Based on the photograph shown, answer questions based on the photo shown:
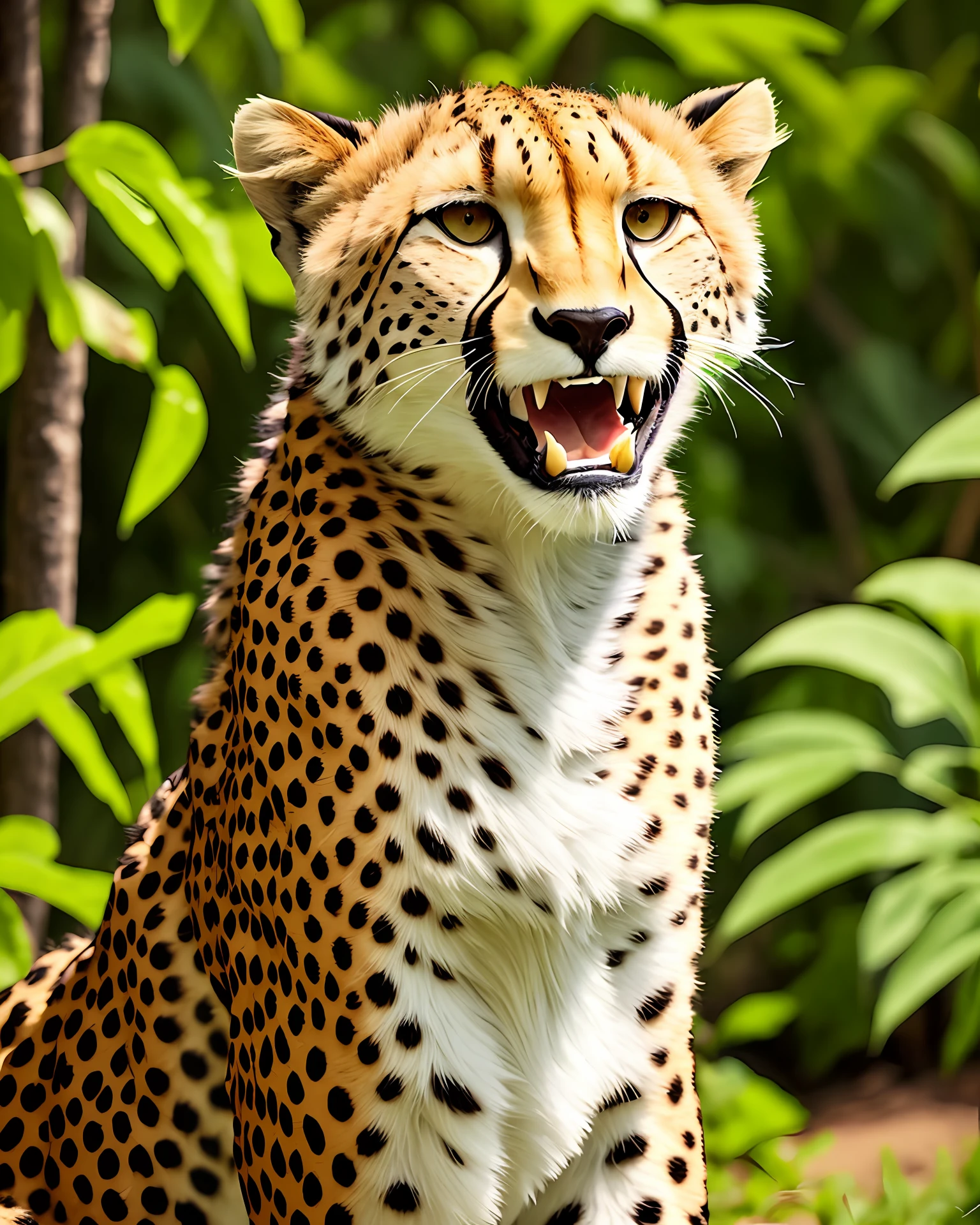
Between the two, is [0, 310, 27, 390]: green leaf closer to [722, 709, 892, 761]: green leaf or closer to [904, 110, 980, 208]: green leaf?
[722, 709, 892, 761]: green leaf

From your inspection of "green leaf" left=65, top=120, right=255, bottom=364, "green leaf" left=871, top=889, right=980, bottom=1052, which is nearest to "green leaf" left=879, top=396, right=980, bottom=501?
"green leaf" left=871, top=889, right=980, bottom=1052

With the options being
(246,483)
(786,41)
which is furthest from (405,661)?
(786,41)

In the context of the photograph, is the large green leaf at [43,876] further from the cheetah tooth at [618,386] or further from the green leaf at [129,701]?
the cheetah tooth at [618,386]

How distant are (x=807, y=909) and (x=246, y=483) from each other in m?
2.94

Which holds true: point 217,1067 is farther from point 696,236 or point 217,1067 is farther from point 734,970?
point 734,970

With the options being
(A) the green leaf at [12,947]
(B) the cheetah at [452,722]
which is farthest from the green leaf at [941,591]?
(A) the green leaf at [12,947]

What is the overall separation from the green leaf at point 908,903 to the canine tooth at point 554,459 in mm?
1671

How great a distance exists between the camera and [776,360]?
430 cm

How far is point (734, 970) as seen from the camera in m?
4.43

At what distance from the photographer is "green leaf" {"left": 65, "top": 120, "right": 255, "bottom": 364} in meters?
2.39

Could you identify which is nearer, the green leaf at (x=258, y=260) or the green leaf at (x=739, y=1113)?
the green leaf at (x=258, y=260)

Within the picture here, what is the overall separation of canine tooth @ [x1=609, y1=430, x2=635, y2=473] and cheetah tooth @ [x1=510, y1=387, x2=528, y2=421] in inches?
3.7

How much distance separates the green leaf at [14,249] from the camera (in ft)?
7.64

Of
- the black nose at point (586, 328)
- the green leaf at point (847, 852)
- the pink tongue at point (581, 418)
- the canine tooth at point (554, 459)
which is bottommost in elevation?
the green leaf at point (847, 852)
